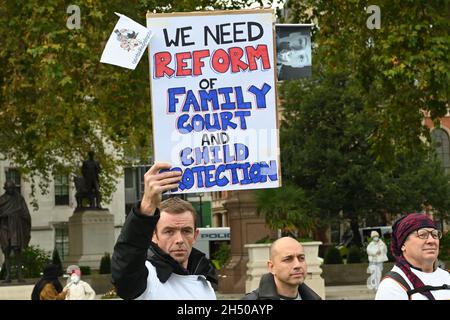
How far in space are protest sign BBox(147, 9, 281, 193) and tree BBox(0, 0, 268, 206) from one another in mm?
15083

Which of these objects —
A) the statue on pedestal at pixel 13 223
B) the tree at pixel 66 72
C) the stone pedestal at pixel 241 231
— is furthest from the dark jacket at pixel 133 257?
→ the stone pedestal at pixel 241 231

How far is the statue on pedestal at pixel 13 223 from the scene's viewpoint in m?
25.0

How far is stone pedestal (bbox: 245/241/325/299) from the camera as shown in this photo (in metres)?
22.7

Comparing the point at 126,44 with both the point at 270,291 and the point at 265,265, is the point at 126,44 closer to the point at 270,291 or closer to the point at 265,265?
the point at 270,291

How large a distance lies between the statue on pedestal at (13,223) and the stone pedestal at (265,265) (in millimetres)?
5453

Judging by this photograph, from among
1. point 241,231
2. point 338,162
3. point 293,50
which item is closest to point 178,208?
point 293,50

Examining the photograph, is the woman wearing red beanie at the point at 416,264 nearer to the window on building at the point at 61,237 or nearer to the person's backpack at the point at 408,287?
the person's backpack at the point at 408,287

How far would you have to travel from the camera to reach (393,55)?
66.7 feet

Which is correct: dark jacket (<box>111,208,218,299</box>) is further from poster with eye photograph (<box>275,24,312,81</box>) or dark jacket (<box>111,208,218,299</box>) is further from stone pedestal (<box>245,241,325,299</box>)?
stone pedestal (<box>245,241,325,299</box>)

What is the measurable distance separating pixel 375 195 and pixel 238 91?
146ft

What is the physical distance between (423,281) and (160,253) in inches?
45.8

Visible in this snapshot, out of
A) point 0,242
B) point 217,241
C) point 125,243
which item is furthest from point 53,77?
point 217,241

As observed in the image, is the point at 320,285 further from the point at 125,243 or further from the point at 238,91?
the point at 125,243

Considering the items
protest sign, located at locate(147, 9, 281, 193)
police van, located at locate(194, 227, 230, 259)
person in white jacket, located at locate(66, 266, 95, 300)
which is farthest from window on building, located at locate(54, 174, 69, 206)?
protest sign, located at locate(147, 9, 281, 193)
